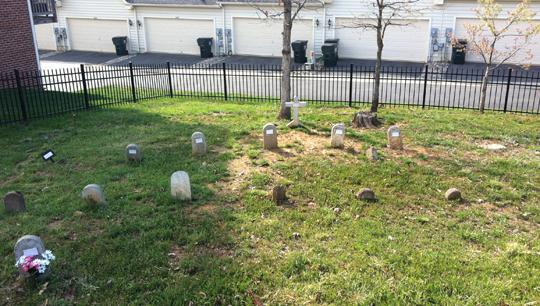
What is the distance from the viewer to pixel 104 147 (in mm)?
9195

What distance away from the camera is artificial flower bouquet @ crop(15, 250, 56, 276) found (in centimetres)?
451

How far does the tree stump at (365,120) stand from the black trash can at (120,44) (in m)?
22.0

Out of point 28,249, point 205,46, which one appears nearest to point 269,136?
point 28,249

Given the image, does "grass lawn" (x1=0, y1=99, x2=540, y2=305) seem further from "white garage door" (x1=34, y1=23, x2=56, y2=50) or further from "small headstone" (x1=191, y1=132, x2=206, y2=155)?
"white garage door" (x1=34, y1=23, x2=56, y2=50)

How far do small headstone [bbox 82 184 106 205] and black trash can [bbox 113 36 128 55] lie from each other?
24074 mm

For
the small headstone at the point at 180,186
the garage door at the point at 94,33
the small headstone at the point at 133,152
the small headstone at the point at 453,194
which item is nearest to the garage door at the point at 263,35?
the garage door at the point at 94,33

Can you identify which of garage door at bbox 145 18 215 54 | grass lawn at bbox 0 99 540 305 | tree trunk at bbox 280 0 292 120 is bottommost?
grass lawn at bbox 0 99 540 305

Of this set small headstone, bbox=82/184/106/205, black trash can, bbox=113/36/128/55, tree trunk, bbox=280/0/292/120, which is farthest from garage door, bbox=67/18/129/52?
small headstone, bbox=82/184/106/205

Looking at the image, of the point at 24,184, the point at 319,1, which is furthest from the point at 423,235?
the point at 319,1

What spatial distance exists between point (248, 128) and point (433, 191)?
497cm

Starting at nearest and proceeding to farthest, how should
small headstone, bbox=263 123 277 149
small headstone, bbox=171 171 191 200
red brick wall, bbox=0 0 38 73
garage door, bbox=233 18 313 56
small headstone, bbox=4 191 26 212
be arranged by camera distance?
1. small headstone, bbox=4 191 26 212
2. small headstone, bbox=171 171 191 200
3. small headstone, bbox=263 123 277 149
4. red brick wall, bbox=0 0 38 73
5. garage door, bbox=233 18 313 56

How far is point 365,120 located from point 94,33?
25.7 metres

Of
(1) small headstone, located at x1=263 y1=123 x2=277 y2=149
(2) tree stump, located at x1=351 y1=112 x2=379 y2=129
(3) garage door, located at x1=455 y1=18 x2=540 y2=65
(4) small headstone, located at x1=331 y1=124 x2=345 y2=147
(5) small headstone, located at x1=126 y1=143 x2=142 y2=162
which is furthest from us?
(3) garage door, located at x1=455 y1=18 x2=540 y2=65

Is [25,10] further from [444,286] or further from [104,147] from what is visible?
[444,286]
